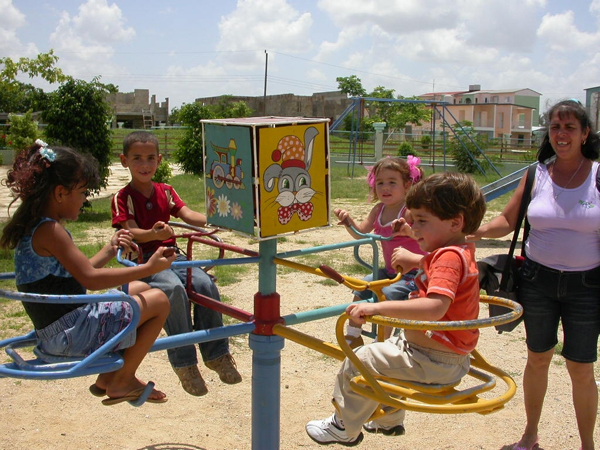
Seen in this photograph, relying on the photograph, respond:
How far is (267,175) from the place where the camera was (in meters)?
2.35

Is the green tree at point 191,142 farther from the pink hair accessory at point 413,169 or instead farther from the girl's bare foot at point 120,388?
the girl's bare foot at point 120,388

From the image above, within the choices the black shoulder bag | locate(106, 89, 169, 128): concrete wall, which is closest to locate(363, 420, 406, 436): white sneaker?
the black shoulder bag

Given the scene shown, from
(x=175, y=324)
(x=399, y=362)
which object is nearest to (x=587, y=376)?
(x=399, y=362)

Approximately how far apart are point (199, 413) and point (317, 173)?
197 centimetres

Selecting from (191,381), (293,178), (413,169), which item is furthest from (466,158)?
(293,178)

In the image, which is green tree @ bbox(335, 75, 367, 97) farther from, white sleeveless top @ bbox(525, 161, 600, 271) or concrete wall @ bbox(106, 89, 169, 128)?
white sleeveless top @ bbox(525, 161, 600, 271)

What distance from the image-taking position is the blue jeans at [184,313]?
8.86 ft

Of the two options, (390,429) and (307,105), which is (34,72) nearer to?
(390,429)

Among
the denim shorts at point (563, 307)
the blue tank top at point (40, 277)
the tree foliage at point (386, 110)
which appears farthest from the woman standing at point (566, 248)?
the tree foliage at point (386, 110)

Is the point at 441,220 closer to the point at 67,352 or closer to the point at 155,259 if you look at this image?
the point at 155,259

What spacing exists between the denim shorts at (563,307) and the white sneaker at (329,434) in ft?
3.71

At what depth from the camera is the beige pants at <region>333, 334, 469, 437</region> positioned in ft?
7.14

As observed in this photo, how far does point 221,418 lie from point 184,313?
4.38 ft

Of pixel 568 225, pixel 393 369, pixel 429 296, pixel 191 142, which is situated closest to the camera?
pixel 429 296
